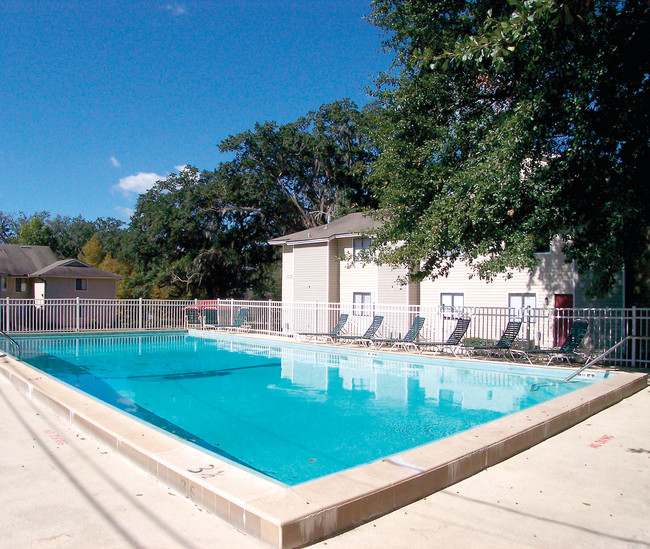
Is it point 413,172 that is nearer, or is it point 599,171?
point 599,171

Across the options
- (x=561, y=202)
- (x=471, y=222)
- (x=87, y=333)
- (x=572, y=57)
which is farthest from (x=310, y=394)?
(x=87, y=333)

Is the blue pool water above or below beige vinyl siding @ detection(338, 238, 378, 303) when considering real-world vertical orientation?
below

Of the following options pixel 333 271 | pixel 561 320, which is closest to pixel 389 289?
pixel 333 271

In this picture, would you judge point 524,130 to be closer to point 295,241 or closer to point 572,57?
point 572,57

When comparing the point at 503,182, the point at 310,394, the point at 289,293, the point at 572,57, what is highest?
the point at 572,57

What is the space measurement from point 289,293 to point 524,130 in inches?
703

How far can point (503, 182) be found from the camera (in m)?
10.6

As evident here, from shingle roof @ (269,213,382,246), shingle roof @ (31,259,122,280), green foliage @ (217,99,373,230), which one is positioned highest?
green foliage @ (217,99,373,230)

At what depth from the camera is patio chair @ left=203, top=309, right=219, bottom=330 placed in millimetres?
24203

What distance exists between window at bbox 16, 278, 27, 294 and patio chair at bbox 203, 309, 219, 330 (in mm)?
17201

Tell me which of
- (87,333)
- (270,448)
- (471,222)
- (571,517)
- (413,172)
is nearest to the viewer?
(571,517)

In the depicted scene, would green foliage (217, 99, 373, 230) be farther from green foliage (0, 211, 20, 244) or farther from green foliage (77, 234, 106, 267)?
green foliage (0, 211, 20, 244)

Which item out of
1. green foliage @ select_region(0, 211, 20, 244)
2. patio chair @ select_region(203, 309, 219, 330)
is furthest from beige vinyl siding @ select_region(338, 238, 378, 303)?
green foliage @ select_region(0, 211, 20, 244)

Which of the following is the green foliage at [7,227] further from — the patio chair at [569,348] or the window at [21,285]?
the patio chair at [569,348]
